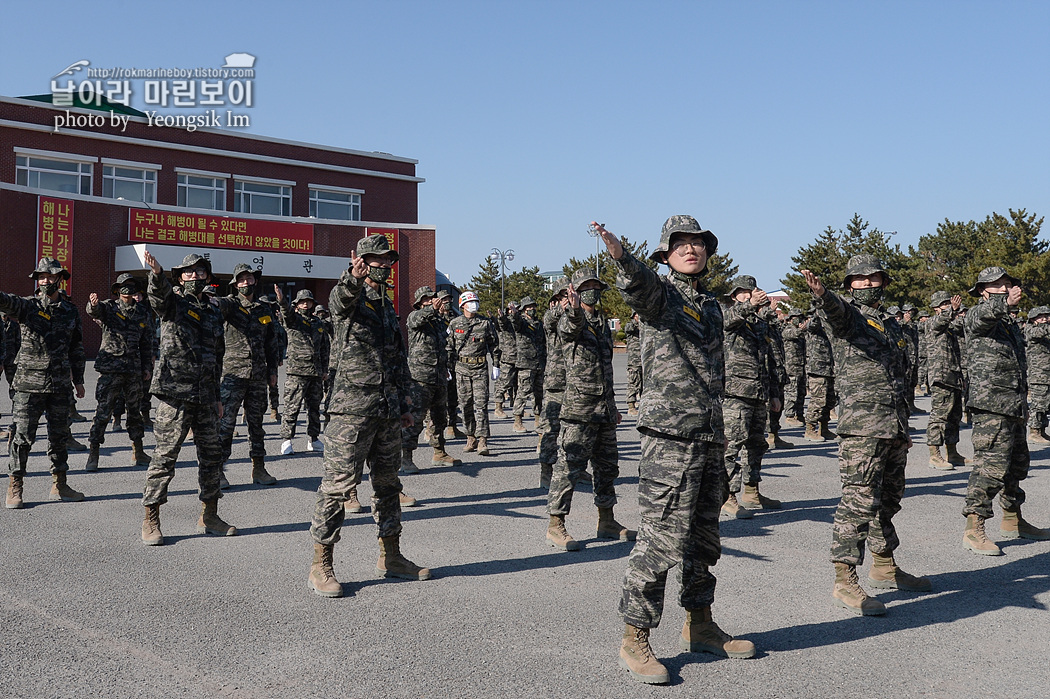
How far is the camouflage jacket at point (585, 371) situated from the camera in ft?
23.2

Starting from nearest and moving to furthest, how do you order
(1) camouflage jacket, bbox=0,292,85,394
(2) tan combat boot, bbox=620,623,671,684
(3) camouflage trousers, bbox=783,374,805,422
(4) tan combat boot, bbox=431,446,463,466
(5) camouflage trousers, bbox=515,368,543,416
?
(2) tan combat boot, bbox=620,623,671,684, (1) camouflage jacket, bbox=0,292,85,394, (4) tan combat boot, bbox=431,446,463,466, (5) camouflage trousers, bbox=515,368,543,416, (3) camouflage trousers, bbox=783,374,805,422

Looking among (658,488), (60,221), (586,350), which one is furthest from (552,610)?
(60,221)

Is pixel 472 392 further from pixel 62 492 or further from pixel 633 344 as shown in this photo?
pixel 633 344

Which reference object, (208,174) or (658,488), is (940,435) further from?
(208,174)

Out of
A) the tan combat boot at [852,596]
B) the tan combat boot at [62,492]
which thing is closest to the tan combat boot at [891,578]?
the tan combat boot at [852,596]

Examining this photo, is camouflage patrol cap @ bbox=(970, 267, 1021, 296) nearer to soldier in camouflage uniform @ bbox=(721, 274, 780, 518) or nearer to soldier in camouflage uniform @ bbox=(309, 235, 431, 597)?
soldier in camouflage uniform @ bbox=(721, 274, 780, 518)

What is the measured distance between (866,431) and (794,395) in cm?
1061

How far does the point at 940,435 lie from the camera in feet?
36.6

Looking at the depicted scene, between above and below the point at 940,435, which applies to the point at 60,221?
above

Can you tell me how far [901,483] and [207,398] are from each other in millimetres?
5713

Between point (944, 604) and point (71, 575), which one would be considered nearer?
point (944, 604)

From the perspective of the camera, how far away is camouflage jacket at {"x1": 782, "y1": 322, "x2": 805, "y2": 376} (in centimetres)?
1568

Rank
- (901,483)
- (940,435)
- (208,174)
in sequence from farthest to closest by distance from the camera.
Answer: (208,174)
(940,435)
(901,483)

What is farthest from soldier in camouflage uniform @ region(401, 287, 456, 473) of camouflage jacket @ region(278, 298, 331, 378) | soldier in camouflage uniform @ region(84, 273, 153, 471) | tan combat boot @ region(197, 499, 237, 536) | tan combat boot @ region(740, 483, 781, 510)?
tan combat boot @ region(740, 483, 781, 510)
